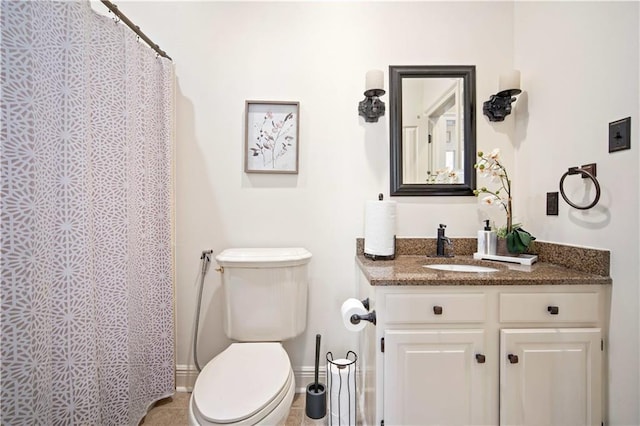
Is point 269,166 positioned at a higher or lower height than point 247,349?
higher

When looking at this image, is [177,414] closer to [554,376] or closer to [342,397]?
[342,397]

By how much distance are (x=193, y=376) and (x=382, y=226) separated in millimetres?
1411

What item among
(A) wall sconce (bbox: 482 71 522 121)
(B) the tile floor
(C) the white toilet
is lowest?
(B) the tile floor

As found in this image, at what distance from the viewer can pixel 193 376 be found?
155 centimetres

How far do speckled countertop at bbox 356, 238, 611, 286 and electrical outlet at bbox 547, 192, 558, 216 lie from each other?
159 millimetres

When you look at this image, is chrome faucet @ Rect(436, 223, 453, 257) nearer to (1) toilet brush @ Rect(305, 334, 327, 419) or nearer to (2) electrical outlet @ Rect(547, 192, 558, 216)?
(2) electrical outlet @ Rect(547, 192, 558, 216)

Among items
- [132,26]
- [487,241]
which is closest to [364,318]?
[487,241]

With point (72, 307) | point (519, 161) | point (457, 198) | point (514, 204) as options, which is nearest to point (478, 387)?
point (457, 198)

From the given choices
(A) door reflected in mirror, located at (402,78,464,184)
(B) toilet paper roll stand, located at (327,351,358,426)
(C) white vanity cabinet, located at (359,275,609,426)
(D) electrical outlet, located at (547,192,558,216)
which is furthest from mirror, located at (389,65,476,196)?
(B) toilet paper roll stand, located at (327,351,358,426)

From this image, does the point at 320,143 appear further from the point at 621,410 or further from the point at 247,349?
the point at 621,410

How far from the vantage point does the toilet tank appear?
1317mm

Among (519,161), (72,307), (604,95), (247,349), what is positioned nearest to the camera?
(72,307)

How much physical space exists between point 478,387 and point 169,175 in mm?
1713

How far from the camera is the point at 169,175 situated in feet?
4.63
